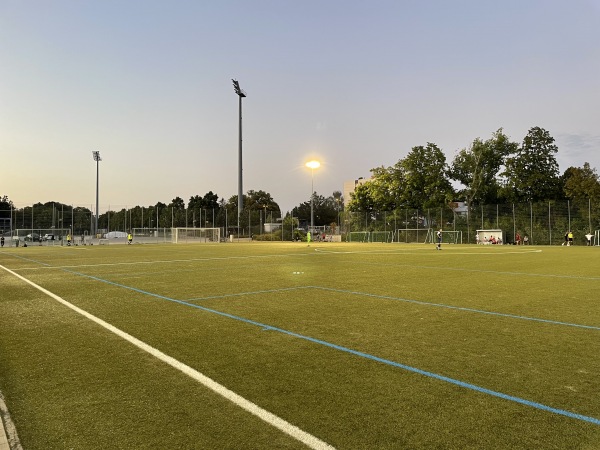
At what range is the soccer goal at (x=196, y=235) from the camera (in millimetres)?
65188

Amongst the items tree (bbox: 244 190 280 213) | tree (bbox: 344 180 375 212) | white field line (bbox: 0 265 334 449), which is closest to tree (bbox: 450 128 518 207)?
tree (bbox: 344 180 375 212)

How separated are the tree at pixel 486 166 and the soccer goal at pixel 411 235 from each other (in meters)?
10.3

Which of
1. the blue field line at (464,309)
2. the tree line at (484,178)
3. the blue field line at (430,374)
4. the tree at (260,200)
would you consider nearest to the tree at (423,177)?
the tree line at (484,178)

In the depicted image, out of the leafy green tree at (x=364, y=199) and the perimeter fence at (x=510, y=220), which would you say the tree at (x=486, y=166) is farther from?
the leafy green tree at (x=364, y=199)

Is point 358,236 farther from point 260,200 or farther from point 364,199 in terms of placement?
point 260,200

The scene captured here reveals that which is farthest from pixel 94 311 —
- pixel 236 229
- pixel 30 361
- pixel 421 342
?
pixel 236 229

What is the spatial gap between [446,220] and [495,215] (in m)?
6.47

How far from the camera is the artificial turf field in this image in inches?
136

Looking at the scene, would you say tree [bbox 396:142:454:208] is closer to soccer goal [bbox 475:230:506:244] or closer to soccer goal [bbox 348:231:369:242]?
soccer goal [bbox 348:231:369:242]

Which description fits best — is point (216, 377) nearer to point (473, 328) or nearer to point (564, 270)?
point (473, 328)

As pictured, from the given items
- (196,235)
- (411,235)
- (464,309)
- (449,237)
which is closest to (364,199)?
(411,235)

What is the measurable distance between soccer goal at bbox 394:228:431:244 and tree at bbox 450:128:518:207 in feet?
33.8

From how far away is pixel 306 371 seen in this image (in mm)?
4922

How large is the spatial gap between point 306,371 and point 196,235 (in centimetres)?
6457
